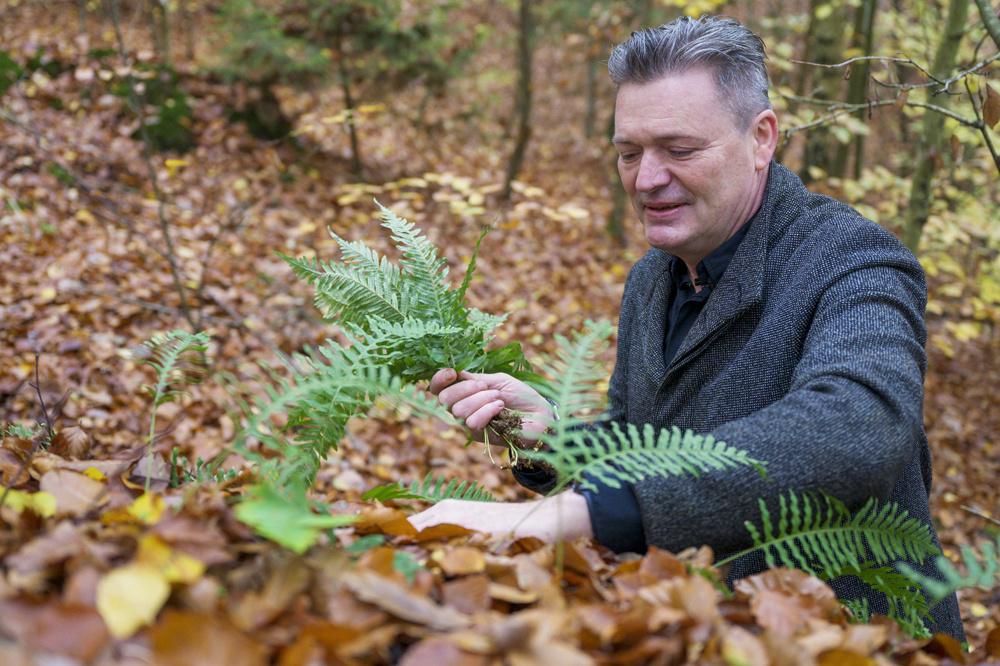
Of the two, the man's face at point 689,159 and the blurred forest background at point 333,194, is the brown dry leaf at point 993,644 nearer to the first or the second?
the man's face at point 689,159

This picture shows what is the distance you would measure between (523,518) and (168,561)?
565mm

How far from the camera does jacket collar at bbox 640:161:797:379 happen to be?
6.47 ft

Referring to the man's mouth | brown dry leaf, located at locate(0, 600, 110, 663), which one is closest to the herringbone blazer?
the man's mouth

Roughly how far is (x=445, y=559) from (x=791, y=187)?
64.1 inches

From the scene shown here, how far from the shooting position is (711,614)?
2.94 ft

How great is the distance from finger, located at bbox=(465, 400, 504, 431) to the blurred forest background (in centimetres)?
180

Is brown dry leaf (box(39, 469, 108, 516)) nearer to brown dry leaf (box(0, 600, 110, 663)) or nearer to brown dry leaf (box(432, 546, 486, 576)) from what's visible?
brown dry leaf (box(0, 600, 110, 663))

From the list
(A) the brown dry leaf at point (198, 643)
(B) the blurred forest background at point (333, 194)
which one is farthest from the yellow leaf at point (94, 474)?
(B) the blurred forest background at point (333, 194)

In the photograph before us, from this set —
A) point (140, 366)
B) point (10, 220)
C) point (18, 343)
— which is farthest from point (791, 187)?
point (10, 220)

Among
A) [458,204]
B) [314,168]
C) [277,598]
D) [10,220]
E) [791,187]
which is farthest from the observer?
[314,168]

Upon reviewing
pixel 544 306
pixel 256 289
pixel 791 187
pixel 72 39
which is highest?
pixel 72 39

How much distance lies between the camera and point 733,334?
1995mm

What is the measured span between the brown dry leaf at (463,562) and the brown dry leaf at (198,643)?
0.30 meters

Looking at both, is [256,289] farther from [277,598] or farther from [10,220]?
[277,598]
